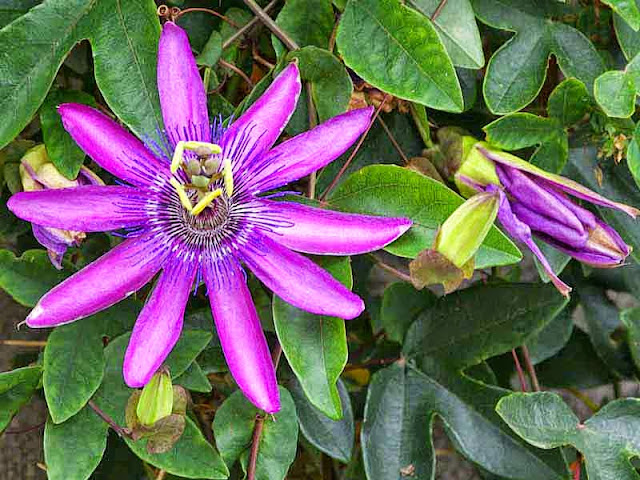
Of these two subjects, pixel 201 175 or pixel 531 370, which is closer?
pixel 201 175

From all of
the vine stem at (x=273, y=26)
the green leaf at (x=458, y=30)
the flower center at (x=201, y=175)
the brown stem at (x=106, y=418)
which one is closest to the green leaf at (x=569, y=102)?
the green leaf at (x=458, y=30)

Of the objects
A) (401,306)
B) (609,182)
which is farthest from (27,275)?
(609,182)

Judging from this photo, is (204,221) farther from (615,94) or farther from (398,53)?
(615,94)

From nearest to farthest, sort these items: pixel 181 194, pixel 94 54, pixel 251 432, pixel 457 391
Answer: pixel 181 194, pixel 94 54, pixel 251 432, pixel 457 391

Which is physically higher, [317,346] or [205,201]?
[205,201]

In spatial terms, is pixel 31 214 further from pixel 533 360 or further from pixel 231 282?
pixel 533 360

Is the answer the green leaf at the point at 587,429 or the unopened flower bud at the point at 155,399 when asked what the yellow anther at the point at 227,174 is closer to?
the unopened flower bud at the point at 155,399

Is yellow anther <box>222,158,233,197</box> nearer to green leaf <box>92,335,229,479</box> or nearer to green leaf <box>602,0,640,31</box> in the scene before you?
green leaf <box>92,335,229,479</box>
